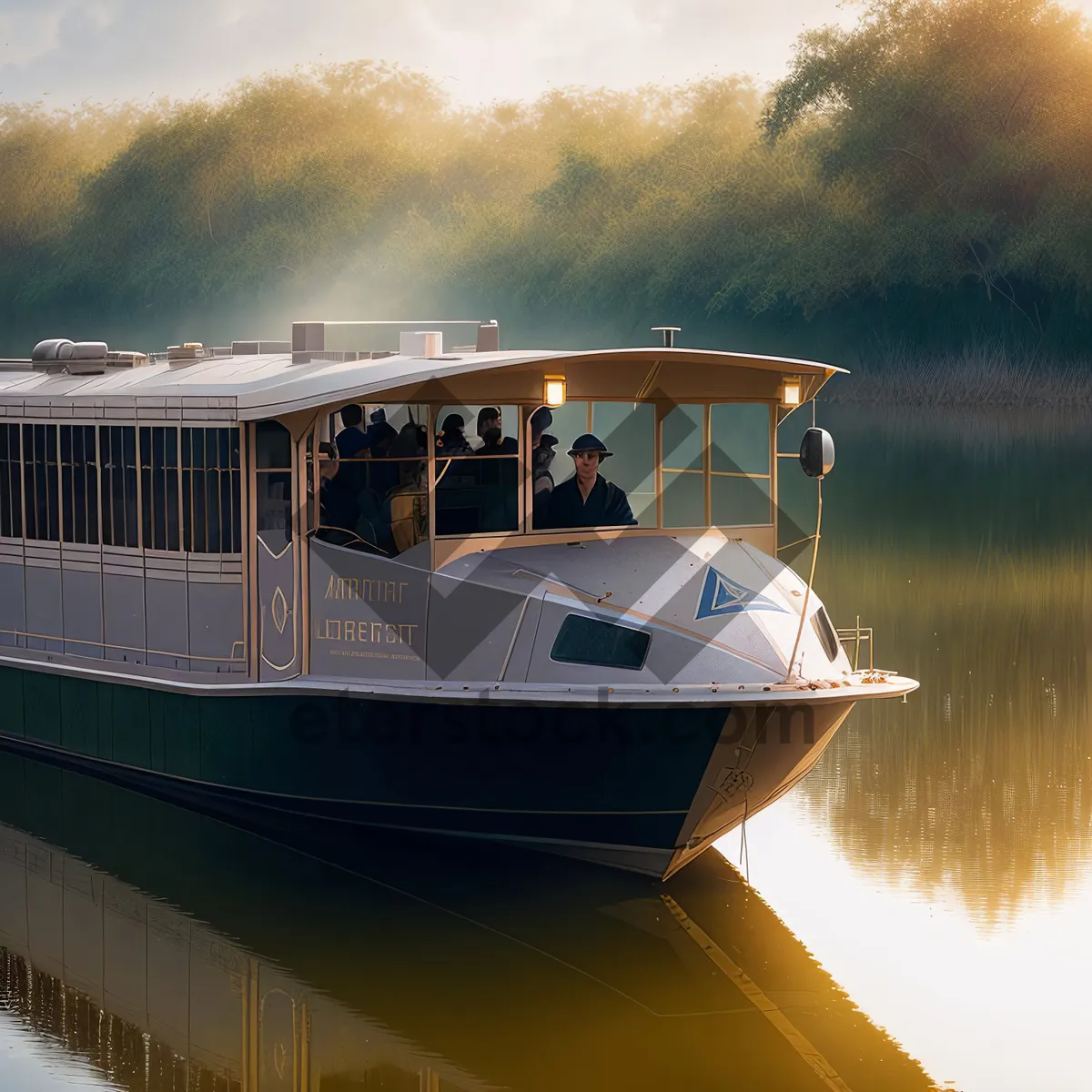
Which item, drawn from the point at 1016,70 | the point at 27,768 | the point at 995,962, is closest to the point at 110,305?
the point at 1016,70

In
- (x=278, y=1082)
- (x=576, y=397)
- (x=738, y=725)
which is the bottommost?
(x=278, y=1082)

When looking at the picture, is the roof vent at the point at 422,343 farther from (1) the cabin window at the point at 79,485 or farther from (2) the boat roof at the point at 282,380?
(1) the cabin window at the point at 79,485

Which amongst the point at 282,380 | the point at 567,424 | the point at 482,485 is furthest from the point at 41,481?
the point at 567,424

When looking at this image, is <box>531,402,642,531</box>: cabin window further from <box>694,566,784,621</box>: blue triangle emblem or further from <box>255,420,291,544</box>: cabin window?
<box>255,420,291,544</box>: cabin window

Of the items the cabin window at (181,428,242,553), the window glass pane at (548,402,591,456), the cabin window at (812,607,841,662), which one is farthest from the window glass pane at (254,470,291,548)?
the cabin window at (812,607,841,662)

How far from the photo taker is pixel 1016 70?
59.8 meters

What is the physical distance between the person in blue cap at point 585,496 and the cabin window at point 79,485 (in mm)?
3637

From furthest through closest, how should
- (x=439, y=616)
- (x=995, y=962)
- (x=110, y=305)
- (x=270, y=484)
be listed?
(x=110, y=305) < (x=270, y=484) < (x=439, y=616) < (x=995, y=962)

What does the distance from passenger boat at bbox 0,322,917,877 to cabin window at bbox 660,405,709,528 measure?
0.03 m

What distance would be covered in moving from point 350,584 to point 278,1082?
366cm

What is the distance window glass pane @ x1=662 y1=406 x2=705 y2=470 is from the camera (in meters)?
13.4

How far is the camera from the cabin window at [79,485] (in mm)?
14039

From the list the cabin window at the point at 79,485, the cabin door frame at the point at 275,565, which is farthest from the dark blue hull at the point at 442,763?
the cabin window at the point at 79,485

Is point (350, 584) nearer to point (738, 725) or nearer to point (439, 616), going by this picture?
point (439, 616)
